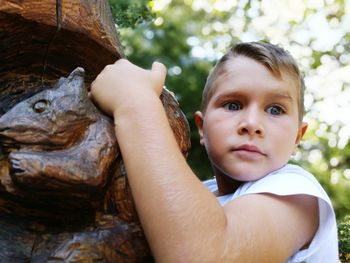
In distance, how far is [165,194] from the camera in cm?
98

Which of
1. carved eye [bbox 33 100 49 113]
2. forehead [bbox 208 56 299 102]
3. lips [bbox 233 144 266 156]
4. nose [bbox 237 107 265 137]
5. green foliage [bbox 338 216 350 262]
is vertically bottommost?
green foliage [bbox 338 216 350 262]

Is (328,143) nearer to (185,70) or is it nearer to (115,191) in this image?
(185,70)

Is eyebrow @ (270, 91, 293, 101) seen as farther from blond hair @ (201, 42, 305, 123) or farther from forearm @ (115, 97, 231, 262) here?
forearm @ (115, 97, 231, 262)

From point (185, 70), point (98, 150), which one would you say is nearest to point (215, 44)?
point (185, 70)

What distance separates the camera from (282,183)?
1.19 meters

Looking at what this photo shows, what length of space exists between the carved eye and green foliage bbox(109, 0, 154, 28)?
3.29ft

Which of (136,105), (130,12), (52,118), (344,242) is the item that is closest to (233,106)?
(136,105)

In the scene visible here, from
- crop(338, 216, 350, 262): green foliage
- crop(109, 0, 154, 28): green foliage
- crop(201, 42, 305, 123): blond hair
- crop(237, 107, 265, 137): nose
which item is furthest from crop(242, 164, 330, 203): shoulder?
crop(109, 0, 154, 28): green foliage

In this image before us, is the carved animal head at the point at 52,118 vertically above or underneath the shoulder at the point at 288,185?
above

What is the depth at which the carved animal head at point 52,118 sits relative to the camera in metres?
1.03

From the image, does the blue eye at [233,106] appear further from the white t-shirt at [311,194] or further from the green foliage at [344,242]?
the green foliage at [344,242]

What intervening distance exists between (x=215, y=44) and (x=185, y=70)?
142 cm

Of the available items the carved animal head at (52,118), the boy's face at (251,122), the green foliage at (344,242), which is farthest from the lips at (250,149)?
the green foliage at (344,242)

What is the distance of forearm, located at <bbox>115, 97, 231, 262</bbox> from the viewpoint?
0.97m
